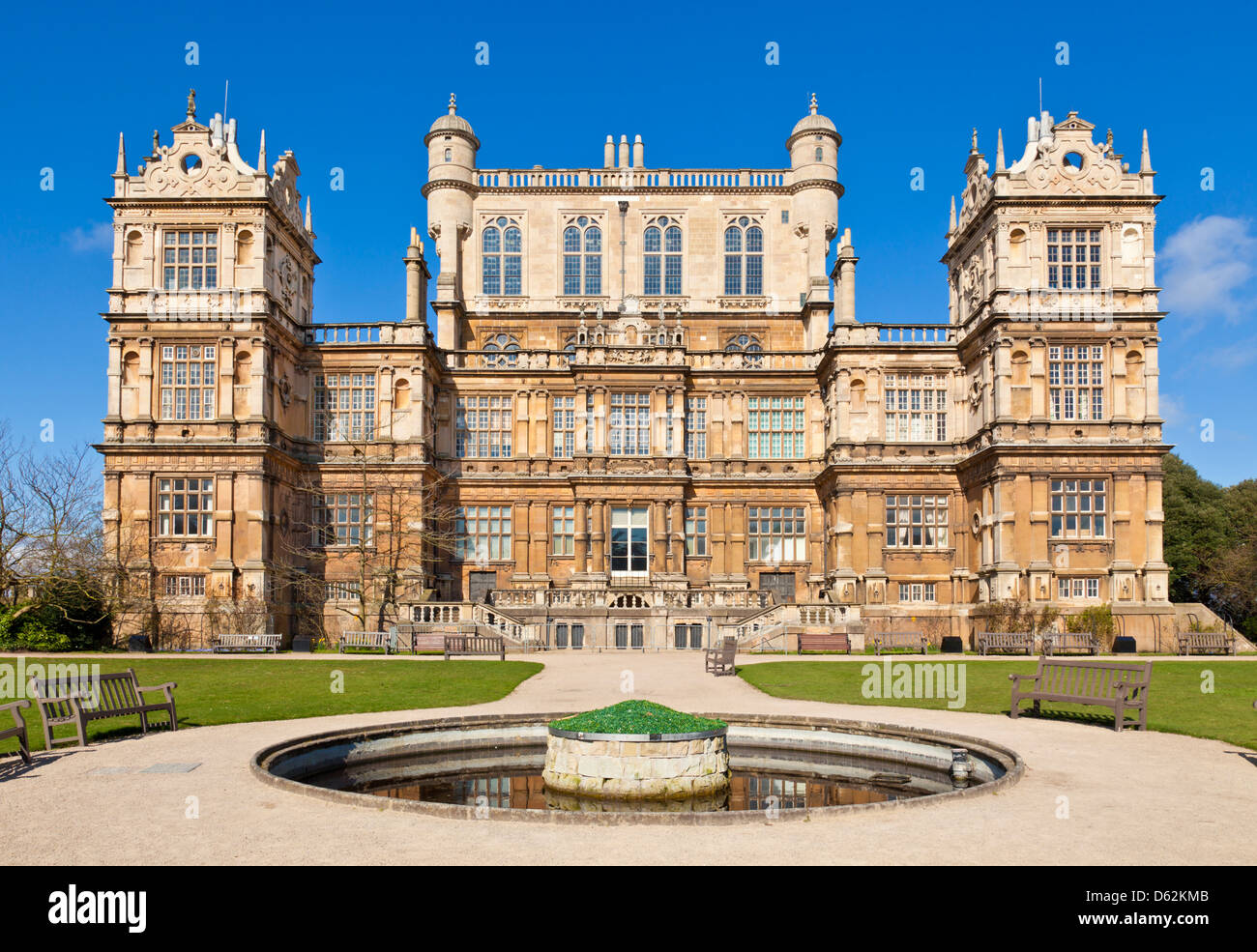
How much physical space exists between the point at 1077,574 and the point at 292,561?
114 ft

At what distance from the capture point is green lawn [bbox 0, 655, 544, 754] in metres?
20.0

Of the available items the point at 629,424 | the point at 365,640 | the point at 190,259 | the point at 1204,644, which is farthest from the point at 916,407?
the point at 190,259

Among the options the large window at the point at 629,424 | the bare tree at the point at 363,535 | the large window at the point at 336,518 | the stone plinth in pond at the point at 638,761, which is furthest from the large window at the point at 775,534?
the stone plinth in pond at the point at 638,761

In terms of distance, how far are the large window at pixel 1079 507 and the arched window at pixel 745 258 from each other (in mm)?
20030

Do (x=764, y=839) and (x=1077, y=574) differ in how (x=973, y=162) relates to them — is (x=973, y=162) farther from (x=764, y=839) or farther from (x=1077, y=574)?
(x=764, y=839)

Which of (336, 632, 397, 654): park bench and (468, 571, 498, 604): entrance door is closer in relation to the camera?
(336, 632, 397, 654): park bench

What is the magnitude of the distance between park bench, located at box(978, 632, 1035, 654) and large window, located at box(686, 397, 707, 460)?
17276 millimetres

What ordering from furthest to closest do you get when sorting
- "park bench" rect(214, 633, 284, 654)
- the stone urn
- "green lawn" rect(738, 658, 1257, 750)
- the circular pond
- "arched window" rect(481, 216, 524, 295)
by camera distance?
"arched window" rect(481, 216, 524, 295), "park bench" rect(214, 633, 284, 654), "green lawn" rect(738, 658, 1257, 750), the stone urn, the circular pond

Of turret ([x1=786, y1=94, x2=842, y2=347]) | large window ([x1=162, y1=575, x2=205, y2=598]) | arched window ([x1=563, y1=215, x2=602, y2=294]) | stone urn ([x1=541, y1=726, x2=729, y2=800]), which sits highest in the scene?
turret ([x1=786, y1=94, x2=842, y2=347])

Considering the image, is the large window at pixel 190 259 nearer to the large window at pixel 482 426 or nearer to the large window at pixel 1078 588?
the large window at pixel 482 426

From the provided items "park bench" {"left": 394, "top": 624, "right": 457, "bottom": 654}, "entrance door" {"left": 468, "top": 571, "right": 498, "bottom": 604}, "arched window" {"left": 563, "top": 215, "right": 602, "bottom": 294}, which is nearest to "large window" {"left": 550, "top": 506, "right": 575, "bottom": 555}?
"entrance door" {"left": 468, "top": 571, "right": 498, "bottom": 604}

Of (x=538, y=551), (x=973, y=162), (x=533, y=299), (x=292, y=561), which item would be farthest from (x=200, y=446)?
(x=973, y=162)

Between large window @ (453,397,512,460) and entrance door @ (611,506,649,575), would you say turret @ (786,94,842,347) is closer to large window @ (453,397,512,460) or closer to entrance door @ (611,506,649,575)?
entrance door @ (611,506,649,575)

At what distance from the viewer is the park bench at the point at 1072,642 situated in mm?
38625
